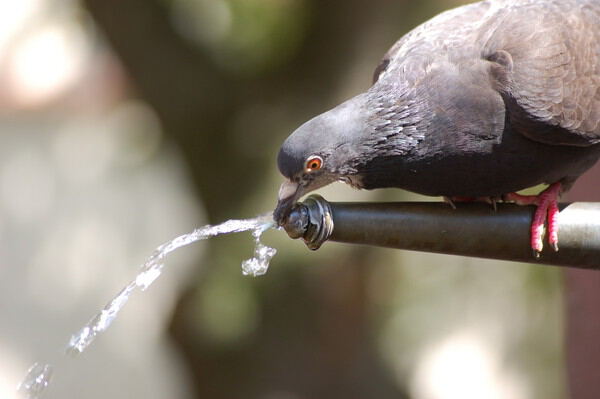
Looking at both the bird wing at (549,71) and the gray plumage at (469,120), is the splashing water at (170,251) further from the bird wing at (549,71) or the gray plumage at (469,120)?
the bird wing at (549,71)

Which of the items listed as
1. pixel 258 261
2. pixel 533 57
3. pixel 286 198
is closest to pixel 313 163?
pixel 286 198

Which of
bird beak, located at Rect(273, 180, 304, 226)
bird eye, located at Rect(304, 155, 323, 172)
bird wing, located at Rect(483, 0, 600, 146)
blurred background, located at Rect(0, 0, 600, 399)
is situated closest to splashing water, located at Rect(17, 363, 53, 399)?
bird beak, located at Rect(273, 180, 304, 226)

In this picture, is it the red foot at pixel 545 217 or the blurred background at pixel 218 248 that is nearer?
the red foot at pixel 545 217

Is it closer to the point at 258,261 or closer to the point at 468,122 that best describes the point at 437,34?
the point at 468,122

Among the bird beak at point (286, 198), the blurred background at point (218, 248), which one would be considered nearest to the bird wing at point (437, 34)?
the bird beak at point (286, 198)

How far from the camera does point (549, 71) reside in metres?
3.22

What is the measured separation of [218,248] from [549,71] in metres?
3.27

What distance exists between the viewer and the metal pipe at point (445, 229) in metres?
2.45

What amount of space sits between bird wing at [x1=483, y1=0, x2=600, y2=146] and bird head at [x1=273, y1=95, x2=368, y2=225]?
554mm

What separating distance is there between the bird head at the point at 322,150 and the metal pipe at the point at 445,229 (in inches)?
15.2

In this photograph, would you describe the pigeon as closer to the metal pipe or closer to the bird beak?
the bird beak

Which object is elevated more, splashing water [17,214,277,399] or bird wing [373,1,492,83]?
bird wing [373,1,492,83]

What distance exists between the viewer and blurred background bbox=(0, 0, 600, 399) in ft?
19.1

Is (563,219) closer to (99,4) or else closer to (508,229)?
(508,229)
